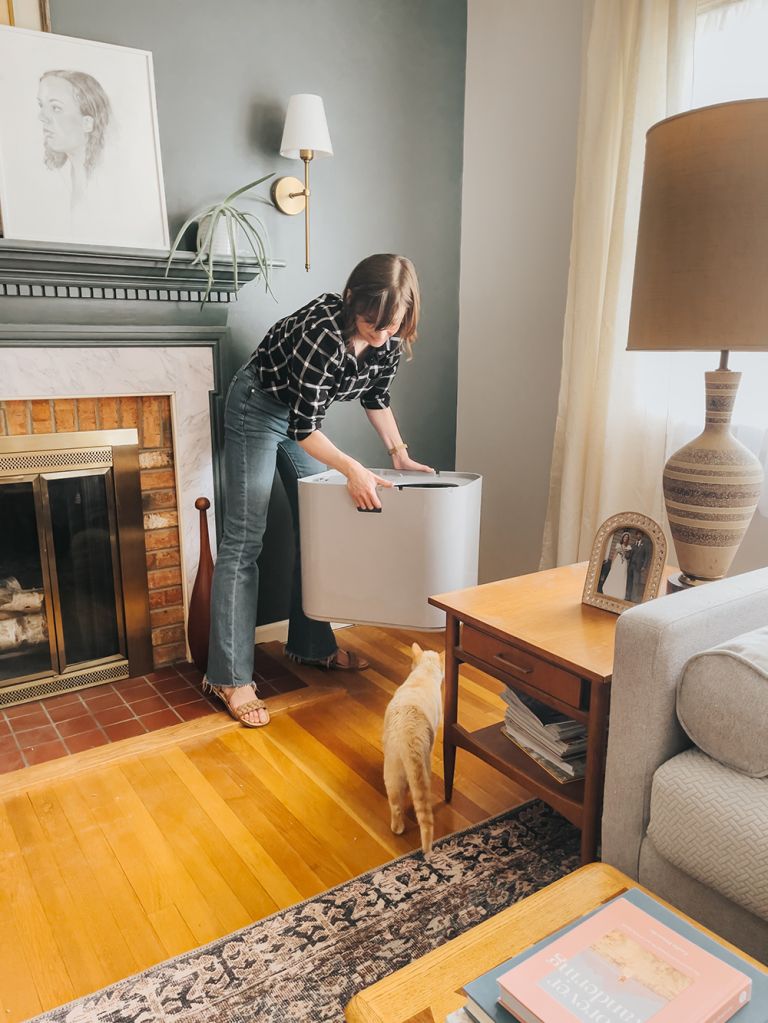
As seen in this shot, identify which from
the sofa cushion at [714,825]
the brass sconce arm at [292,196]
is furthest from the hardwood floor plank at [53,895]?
the brass sconce arm at [292,196]

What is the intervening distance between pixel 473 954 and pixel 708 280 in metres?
1.15

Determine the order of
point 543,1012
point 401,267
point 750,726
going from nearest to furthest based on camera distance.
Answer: point 543,1012 < point 750,726 < point 401,267

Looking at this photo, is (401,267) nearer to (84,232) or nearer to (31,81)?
(84,232)

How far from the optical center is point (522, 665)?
1.45 m

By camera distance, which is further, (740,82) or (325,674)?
(325,674)

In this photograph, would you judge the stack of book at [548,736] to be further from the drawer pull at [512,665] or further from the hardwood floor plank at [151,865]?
the hardwood floor plank at [151,865]

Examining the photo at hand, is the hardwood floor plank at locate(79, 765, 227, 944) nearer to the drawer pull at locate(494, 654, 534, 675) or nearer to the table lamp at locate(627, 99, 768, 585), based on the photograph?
the drawer pull at locate(494, 654, 534, 675)

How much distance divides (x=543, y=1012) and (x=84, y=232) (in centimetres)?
201

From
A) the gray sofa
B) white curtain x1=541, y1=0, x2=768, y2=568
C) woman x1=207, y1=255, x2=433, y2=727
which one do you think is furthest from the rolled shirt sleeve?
the gray sofa

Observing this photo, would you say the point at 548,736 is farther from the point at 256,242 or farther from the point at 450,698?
the point at 256,242

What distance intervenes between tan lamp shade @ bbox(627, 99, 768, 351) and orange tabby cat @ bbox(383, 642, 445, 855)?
33.8 inches

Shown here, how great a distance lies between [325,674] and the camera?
238 cm

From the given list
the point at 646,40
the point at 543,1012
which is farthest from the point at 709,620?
the point at 646,40

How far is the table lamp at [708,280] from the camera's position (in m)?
1.30
